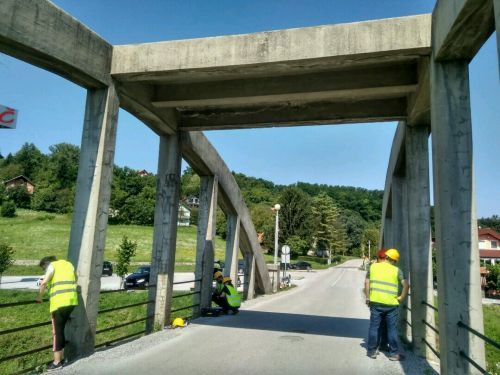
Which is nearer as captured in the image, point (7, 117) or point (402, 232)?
point (7, 117)

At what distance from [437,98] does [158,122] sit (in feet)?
19.7

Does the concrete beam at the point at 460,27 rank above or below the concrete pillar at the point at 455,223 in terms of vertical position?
above

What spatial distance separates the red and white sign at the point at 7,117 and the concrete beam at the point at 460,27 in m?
5.77

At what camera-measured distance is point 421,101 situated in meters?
7.00

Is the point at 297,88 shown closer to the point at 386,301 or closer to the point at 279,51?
the point at 279,51

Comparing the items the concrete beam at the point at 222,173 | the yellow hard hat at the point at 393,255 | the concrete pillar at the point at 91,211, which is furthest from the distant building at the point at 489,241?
the concrete pillar at the point at 91,211

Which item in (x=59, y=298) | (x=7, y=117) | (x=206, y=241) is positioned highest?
(x=7, y=117)

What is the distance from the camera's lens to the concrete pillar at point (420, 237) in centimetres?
705

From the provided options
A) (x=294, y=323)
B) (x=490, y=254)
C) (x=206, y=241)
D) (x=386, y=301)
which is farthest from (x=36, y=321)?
(x=490, y=254)

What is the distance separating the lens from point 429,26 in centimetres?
561

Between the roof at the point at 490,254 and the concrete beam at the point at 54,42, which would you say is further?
the roof at the point at 490,254

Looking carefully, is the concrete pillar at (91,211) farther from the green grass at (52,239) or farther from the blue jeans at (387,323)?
the green grass at (52,239)

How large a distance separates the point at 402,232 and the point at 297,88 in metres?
4.90

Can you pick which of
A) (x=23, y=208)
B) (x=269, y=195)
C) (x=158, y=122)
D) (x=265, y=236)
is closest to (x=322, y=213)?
(x=265, y=236)
